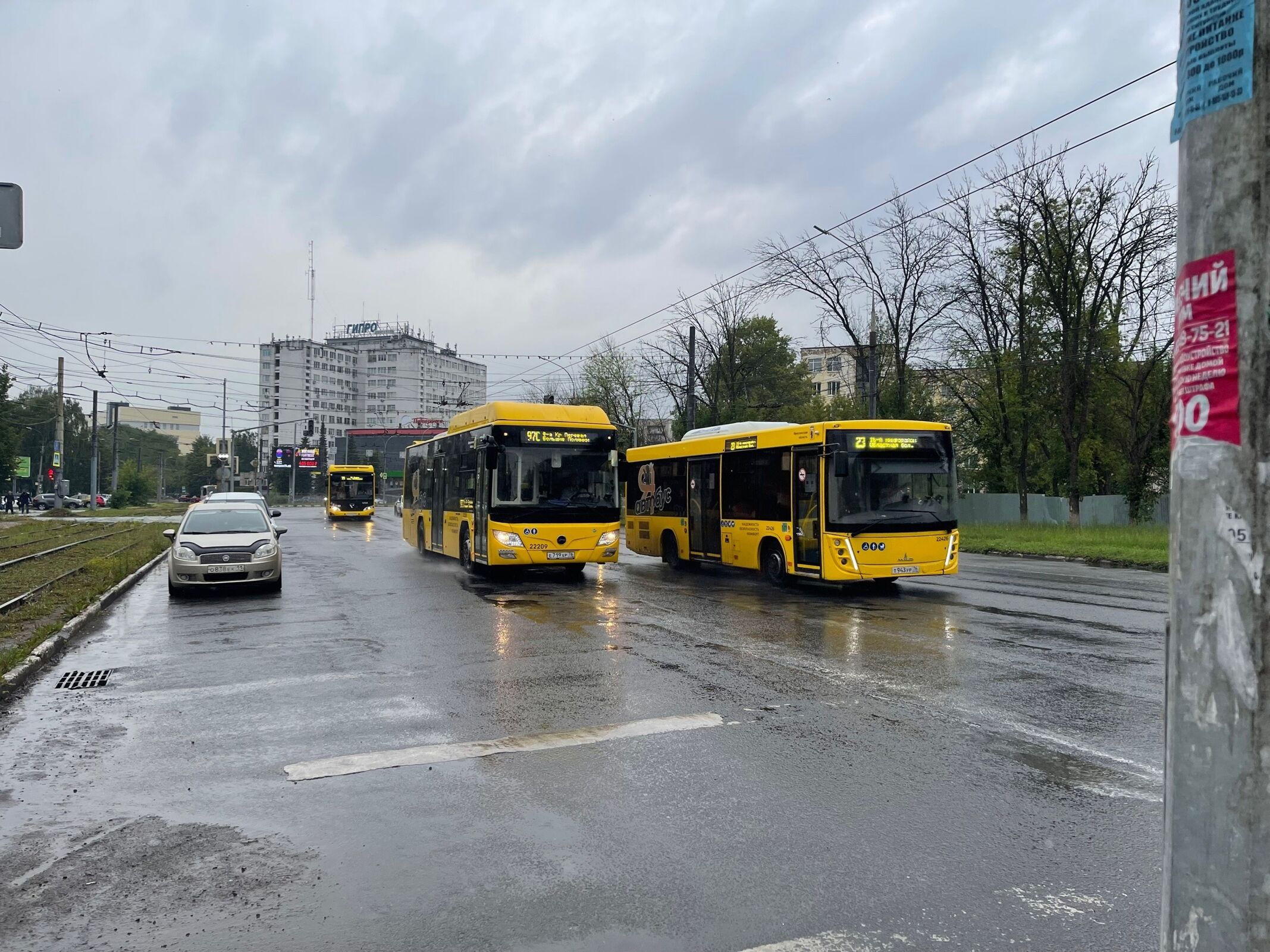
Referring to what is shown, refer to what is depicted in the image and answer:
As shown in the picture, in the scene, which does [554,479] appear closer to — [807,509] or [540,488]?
[540,488]

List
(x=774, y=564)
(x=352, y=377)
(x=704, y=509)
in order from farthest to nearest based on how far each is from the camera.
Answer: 1. (x=352, y=377)
2. (x=704, y=509)
3. (x=774, y=564)

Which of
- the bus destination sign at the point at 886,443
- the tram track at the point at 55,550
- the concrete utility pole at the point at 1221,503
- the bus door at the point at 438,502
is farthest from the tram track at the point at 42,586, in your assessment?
the concrete utility pole at the point at 1221,503

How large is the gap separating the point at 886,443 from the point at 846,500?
1.15 metres

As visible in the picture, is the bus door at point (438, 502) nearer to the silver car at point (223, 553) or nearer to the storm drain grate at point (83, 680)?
the silver car at point (223, 553)

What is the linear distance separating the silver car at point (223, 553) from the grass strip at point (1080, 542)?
18758 millimetres

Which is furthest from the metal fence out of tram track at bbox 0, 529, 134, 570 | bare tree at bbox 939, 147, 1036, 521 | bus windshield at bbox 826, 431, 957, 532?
tram track at bbox 0, 529, 134, 570

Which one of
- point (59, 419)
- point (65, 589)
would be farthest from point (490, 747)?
point (59, 419)

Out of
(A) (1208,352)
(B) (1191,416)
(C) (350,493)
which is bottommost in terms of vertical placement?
(C) (350,493)

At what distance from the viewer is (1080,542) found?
29.4 meters

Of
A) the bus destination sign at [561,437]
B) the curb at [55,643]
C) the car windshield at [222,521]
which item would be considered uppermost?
the bus destination sign at [561,437]

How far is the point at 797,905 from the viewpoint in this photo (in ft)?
13.0

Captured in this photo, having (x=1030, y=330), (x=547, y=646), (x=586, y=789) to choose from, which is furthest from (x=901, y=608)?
(x=1030, y=330)

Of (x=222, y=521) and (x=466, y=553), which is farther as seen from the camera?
(x=466, y=553)

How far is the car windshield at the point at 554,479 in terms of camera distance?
18094 millimetres
